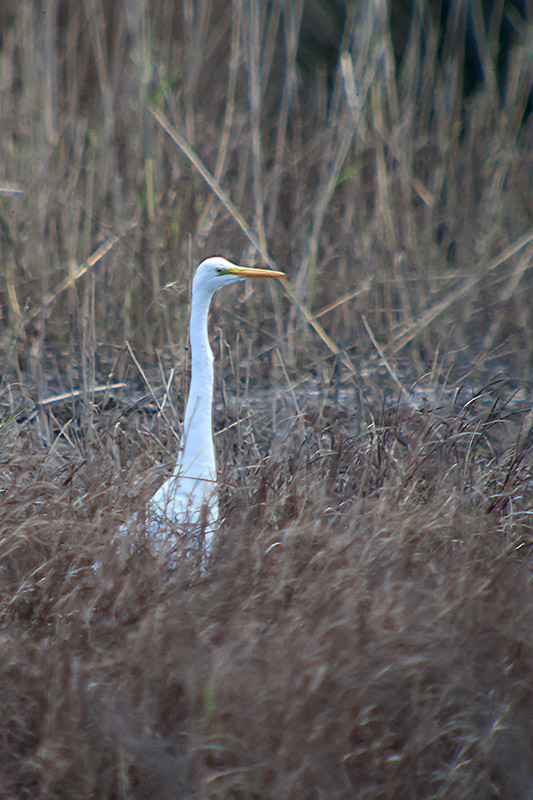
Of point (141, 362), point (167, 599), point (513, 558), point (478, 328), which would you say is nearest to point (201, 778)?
point (167, 599)

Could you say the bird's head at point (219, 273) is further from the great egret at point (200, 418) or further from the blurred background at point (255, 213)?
the blurred background at point (255, 213)

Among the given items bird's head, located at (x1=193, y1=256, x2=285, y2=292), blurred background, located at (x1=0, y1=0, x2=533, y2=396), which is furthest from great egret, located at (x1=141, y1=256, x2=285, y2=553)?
blurred background, located at (x1=0, y1=0, x2=533, y2=396)

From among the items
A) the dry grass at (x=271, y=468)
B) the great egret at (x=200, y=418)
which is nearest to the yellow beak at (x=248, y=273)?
the great egret at (x=200, y=418)

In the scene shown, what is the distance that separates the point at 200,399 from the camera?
2.13 meters

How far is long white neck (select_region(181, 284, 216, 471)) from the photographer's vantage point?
209cm

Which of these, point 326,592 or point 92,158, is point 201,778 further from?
point 92,158

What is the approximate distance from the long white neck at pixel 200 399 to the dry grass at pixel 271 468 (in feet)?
0.37

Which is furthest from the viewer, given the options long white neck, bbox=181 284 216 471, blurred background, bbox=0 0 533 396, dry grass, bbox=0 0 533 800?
blurred background, bbox=0 0 533 396

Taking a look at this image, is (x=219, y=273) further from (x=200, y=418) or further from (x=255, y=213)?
(x=255, y=213)

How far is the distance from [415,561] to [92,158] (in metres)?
2.08

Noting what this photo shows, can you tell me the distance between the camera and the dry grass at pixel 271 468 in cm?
142

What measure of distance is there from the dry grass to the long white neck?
0.11 metres

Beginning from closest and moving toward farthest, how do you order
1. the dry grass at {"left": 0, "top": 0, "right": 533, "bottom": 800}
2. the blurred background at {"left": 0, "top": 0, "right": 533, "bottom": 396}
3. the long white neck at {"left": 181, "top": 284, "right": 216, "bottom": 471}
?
1. the dry grass at {"left": 0, "top": 0, "right": 533, "bottom": 800}
2. the long white neck at {"left": 181, "top": 284, "right": 216, "bottom": 471}
3. the blurred background at {"left": 0, "top": 0, "right": 533, "bottom": 396}

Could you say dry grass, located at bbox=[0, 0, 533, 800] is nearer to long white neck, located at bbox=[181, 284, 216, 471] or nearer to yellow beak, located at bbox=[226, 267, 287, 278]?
long white neck, located at bbox=[181, 284, 216, 471]
